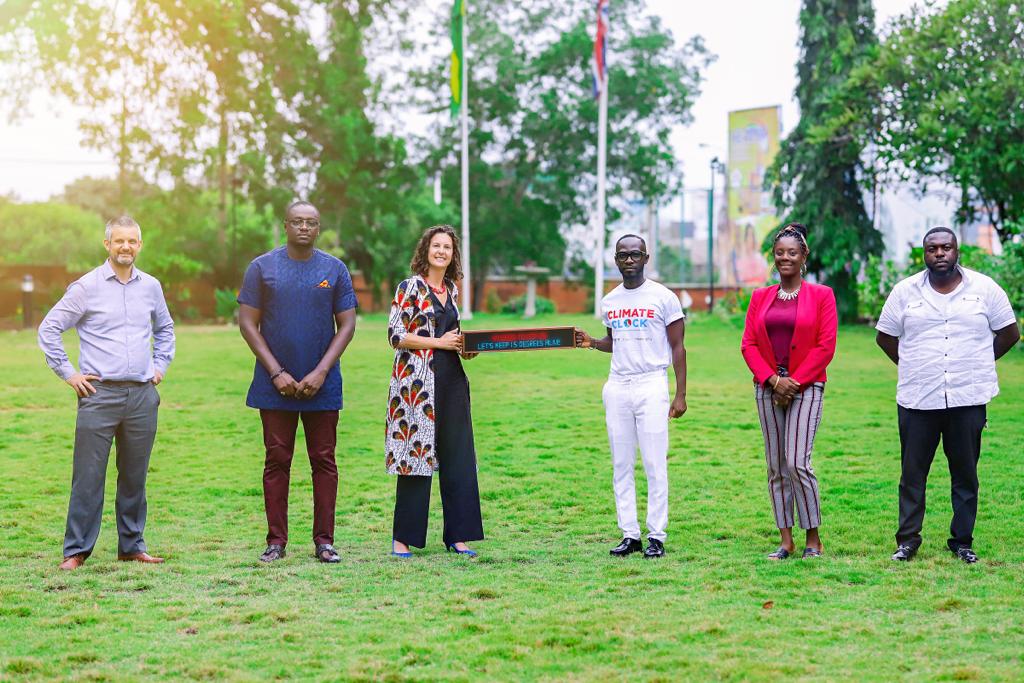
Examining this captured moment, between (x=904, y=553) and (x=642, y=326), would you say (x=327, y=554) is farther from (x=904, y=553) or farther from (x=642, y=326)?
(x=904, y=553)

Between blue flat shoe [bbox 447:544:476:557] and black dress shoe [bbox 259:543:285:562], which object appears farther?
blue flat shoe [bbox 447:544:476:557]

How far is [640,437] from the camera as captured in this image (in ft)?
22.3

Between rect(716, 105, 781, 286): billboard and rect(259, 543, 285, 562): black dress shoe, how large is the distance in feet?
145

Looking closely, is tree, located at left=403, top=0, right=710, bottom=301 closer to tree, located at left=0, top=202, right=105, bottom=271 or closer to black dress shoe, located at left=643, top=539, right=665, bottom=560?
tree, located at left=0, top=202, right=105, bottom=271

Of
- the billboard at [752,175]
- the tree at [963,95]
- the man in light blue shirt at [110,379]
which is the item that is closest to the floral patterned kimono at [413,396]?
the man in light blue shirt at [110,379]

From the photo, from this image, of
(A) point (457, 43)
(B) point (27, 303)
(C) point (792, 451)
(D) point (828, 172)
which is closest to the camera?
(C) point (792, 451)

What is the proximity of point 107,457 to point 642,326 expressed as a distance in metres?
2.92

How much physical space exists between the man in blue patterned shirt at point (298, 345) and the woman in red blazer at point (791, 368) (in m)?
2.21

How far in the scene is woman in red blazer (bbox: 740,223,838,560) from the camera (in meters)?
6.55

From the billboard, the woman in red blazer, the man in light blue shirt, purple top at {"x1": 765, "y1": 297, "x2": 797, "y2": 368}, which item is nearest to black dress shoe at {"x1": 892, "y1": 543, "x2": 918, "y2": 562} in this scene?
the woman in red blazer

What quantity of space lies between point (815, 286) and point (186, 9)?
35.7 metres

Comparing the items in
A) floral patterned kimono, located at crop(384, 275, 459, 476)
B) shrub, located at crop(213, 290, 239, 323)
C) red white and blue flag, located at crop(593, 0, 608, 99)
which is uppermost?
red white and blue flag, located at crop(593, 0, 608, 99)

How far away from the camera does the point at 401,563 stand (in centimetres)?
674

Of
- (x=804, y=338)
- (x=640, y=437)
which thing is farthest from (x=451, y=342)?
(x=804, y=338)
